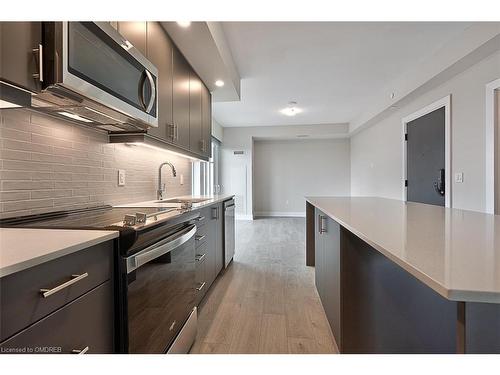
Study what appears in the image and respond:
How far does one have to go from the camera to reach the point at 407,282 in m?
1.40

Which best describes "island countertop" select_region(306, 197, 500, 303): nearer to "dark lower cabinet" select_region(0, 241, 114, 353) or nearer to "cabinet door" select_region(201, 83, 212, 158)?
"dark lower cabinet" select_region(0, 241, 114, 353)

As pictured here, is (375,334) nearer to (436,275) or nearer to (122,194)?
(436,275)

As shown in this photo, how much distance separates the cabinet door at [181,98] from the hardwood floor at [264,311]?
149cm

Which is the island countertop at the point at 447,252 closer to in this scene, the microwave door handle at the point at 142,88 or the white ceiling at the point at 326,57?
the microwave door handle at the point at 142,88

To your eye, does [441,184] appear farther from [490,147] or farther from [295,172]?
[295,172]

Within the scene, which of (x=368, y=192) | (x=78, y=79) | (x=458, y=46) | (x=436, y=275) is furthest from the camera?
(x=368, y=192)

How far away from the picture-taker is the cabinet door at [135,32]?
61.1 inches

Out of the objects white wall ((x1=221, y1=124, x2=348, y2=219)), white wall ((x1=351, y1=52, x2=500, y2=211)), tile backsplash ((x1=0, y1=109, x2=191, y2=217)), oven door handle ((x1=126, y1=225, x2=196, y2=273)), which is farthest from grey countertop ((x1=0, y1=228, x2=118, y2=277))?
white wall ((x1=221, y1=124, x2=348, y2=219))

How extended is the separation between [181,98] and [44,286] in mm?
2064

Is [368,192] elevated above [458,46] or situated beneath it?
situated beneath

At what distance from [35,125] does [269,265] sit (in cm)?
270

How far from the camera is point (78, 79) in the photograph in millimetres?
1041

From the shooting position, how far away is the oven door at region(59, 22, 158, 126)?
3.33 ft
